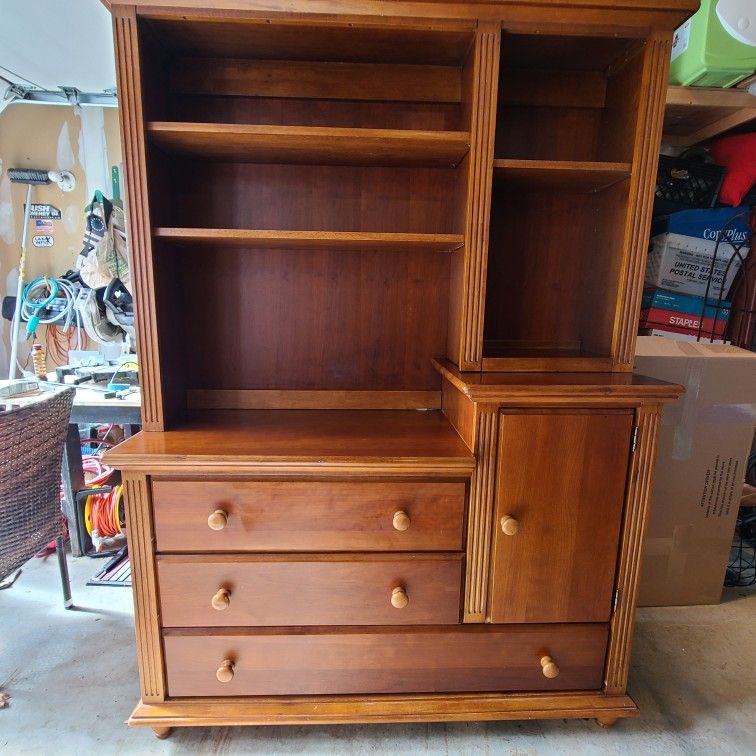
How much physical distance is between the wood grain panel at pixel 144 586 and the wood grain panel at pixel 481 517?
815 millimetres

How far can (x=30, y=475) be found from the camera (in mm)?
1516

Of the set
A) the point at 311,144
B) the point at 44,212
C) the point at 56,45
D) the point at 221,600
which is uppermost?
the point at 56,45

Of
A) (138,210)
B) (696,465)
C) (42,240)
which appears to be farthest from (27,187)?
(696,465)

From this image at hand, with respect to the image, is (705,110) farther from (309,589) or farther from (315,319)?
(309,589)

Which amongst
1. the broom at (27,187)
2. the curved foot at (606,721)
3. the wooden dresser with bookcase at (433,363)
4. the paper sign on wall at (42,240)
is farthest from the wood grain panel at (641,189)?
the paper sign on wall at (42,240)

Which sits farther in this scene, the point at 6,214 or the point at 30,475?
the point at 6,214

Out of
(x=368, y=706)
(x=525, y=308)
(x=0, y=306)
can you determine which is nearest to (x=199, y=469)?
(x=368, y=706)

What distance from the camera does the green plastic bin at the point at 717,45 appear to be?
149 cm

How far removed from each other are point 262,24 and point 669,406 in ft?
5.92

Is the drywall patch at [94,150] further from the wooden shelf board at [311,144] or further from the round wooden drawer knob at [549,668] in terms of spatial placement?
the round wooden drawer knob at [549,668]

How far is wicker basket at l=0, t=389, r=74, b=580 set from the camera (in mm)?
1437

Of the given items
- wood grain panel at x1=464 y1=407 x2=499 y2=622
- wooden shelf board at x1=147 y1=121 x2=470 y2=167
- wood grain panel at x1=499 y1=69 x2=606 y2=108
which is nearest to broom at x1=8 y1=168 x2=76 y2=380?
wooden shelf board at x1=147 y1=121 x2=470 y2=167

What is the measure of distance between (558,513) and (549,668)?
0.42m

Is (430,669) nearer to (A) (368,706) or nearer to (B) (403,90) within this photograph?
(A) (368,706)
